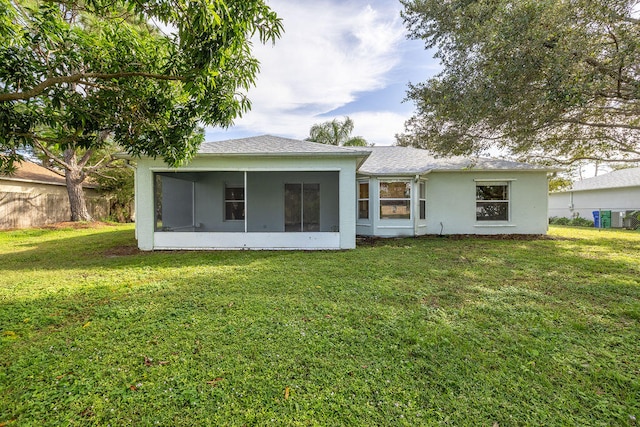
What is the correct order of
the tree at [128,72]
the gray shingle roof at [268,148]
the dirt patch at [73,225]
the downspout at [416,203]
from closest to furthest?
1. the tree at [128,72]
2. the gray shingle roof at [268,148]
3. the downspout at [416,203]
4. the dirt patch at [73,225]

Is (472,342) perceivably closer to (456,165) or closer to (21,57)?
(21,57)

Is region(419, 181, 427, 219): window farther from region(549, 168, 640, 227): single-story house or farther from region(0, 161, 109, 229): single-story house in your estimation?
region(0, 161, 109, 229): single-story house

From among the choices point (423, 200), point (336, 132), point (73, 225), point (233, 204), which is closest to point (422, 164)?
point (423, 200)

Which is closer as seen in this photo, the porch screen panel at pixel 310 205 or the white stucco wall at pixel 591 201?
the porch screen panel at pixel 310 205

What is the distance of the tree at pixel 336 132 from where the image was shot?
74.0 ft

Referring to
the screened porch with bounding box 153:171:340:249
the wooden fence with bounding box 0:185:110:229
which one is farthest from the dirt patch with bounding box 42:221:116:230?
the screened porch with bounding box 153:171:340:249

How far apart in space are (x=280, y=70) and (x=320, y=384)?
11.4m

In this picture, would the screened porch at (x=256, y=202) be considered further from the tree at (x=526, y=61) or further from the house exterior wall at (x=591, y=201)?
the house exterior wall at (x=591, y=201)

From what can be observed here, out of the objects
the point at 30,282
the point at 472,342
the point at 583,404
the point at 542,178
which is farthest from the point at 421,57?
the point at 30,282

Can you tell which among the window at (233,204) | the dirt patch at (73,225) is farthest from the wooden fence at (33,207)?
the window at (233,204)

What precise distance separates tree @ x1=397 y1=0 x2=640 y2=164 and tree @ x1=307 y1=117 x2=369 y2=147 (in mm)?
13369

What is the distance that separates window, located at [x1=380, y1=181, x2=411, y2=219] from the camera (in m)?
11.3

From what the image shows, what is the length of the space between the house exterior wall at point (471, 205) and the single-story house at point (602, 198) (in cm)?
1136

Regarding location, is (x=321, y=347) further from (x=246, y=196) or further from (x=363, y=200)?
(x=363, y=200)
